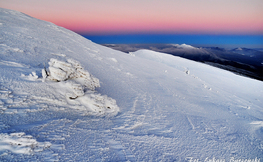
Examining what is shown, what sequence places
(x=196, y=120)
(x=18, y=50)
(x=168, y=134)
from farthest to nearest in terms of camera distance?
(x=18, y=50) < (x=196, y=120) < (x=168, y=134)

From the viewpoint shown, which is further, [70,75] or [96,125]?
[70,75]

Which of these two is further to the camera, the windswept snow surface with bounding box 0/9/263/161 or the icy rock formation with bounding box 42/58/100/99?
the icy rock formation with bounding box 42/58/100/99

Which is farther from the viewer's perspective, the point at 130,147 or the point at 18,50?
the point at 18,50

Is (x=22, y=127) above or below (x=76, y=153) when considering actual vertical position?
above

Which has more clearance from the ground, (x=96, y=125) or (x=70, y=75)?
(x=70, y=75)

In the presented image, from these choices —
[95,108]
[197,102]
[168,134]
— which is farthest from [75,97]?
[197,102]

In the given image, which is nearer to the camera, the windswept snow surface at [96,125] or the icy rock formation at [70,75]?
the windswept snow surface at [96,125]

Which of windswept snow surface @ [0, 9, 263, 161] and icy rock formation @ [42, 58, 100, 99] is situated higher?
icy rock formation @ [42, 58, 100, 99]

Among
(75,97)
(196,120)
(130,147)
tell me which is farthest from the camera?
(196,120)

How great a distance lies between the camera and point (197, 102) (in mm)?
6465

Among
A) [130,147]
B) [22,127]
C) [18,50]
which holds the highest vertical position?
[18,50]

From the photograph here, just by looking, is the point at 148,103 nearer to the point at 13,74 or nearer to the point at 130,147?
the point at 130,147

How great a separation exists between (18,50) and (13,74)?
8.98 feet

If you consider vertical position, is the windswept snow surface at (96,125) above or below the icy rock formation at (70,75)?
below
